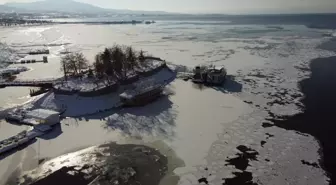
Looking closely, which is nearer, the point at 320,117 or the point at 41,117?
the point at 41,117

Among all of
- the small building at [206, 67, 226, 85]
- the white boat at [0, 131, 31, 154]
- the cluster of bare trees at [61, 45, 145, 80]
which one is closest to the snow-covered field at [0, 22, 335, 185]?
the white boat at [0, 131, 31, 154]

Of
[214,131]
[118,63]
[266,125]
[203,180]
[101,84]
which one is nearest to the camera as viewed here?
[203,180]

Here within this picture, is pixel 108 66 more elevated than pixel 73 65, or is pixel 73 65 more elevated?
pixel 108 66

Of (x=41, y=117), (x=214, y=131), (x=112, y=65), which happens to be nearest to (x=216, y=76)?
(x=112, y=65)

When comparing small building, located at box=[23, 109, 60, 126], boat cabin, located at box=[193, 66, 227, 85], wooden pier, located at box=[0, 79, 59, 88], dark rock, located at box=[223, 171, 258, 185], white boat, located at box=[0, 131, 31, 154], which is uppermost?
boat cabin, located at box=[193, 66, 227, 85]

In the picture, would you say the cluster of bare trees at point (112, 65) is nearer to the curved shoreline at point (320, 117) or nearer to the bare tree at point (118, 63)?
the bare tree at point (118, 63)

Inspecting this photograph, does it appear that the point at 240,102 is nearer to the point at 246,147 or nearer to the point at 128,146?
the point at 246,147

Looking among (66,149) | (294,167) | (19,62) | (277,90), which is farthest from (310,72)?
(19,62)

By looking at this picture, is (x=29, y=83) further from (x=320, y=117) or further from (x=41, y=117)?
(x=320, y=117)

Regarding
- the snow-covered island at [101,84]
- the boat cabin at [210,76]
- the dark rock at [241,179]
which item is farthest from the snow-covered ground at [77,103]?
the dark rock at [241,179]

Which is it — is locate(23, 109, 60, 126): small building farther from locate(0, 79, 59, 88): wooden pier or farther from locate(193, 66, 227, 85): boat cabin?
locate(193, 66, 227, 85): boat cabin
